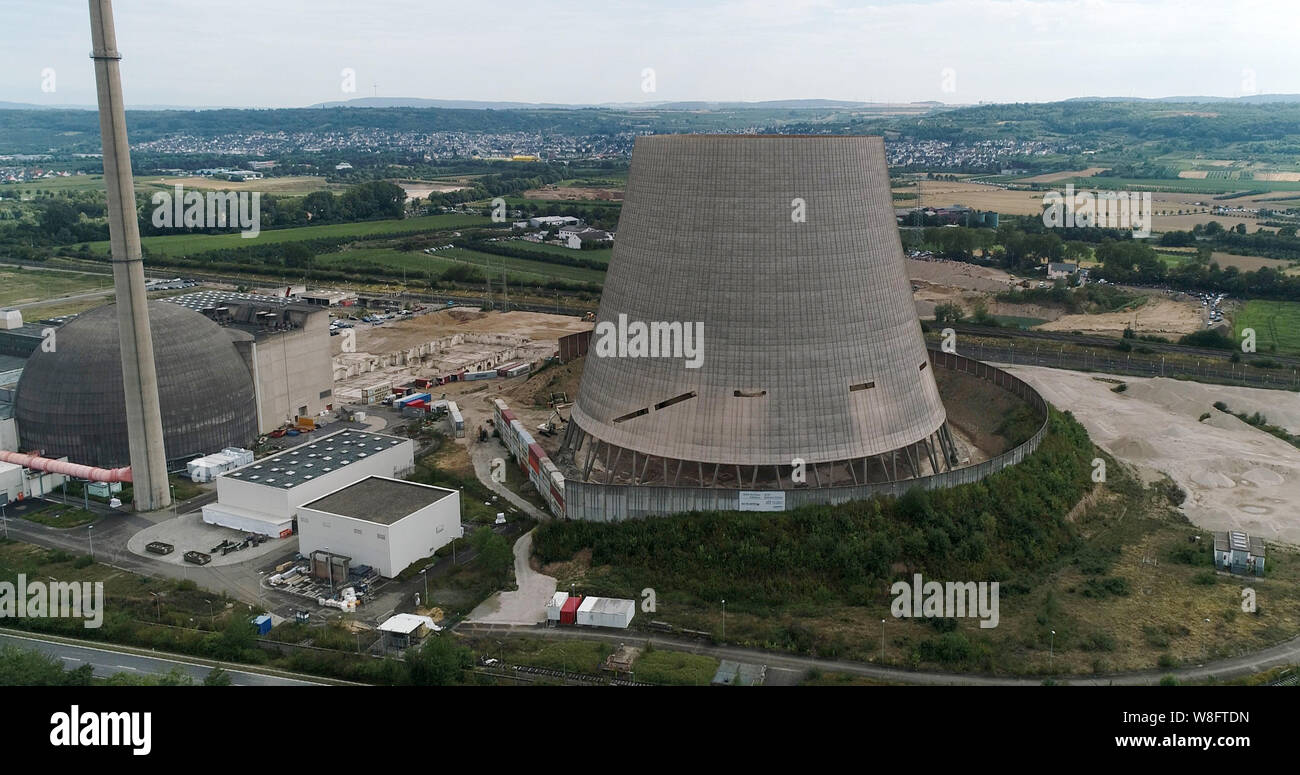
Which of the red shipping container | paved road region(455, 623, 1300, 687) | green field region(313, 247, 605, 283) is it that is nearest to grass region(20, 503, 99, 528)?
paved road region(455, 623, 1300, 687)

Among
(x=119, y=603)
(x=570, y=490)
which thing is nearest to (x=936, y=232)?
(x=570, y=490)

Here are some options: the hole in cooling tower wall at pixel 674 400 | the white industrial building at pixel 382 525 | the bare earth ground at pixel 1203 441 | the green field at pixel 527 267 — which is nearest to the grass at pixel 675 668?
the hole in cooling tower wall at pixel 674 400

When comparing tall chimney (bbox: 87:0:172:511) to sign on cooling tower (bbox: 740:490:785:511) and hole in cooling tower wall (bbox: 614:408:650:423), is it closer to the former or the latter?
hole in cooling tower wall (bbox: 614:408:650:423)

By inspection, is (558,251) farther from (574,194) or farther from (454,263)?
(574,194)

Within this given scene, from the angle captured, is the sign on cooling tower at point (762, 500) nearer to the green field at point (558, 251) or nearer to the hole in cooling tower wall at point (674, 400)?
the hole in cooling tower wall at point (674, 400)

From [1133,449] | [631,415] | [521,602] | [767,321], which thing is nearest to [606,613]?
[521,602]

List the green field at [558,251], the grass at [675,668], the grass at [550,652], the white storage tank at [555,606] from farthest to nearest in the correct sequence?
the green field at [558,251], the white storage tank at [555,606], the grass at [550,652], the grass at [675,668]
